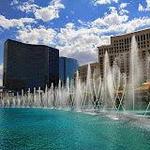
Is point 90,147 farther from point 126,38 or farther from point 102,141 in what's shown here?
point 126,38

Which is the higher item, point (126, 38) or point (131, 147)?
point (126, 38)

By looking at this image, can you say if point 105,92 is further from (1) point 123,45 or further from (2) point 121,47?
(2) point 121,47

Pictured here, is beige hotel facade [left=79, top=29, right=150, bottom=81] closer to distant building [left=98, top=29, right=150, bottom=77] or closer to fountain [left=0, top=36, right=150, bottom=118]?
distant building [left=98, top=29, right=150, bottom=77]

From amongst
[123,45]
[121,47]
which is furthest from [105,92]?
[121,47]

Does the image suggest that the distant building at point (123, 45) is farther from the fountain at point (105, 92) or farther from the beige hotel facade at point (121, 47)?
the fountain at point (105, 92)

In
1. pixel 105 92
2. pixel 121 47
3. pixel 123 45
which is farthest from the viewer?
pixel 121 47

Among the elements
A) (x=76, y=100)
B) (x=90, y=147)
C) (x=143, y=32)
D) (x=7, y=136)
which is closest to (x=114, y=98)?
(x=76, y=100)

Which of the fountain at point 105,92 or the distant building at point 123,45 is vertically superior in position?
the distant building at point 123,45

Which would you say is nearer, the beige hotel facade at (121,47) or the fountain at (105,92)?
the fountain at (105,92)

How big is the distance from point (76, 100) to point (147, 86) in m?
31.8

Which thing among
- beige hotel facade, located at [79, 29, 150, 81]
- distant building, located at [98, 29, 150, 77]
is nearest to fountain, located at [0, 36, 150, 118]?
beige hotel facade, located at [79, 29, 150, 81]

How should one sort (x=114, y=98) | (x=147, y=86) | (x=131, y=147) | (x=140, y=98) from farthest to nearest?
(x=140, y=98)
(x=114, y=98)
(x=147, y=86)
(x=131, y=147)

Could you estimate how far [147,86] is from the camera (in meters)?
60.8

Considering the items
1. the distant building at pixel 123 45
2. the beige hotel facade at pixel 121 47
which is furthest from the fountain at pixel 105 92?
the distant building at pixel 123 45
